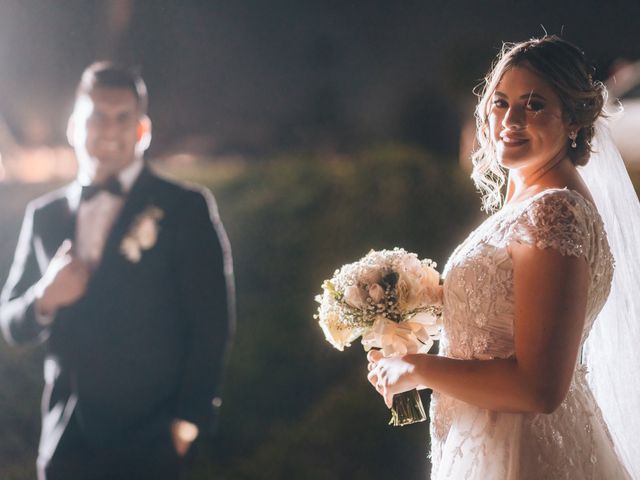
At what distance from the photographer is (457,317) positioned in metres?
1.54

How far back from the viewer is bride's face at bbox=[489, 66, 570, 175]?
149 cm

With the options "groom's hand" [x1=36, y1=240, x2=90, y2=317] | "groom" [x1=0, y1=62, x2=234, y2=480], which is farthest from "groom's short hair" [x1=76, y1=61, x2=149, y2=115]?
"groom's hand" [x1=36, y1=240, x2=90, y2=317]

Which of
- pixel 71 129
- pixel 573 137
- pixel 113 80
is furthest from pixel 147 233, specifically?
pixel 573 137

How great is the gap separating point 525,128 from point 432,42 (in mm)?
1581

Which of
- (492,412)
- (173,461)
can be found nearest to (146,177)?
(173,461)

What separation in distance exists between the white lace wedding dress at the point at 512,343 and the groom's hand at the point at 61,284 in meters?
1.38

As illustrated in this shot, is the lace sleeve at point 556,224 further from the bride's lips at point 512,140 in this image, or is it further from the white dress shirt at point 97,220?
the white dress shirt at point 97,220

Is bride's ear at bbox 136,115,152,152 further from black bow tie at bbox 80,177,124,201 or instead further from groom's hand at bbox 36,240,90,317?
groom's hand at bbox 36,240,90,317

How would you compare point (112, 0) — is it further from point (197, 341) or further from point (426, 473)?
point (426, 473)

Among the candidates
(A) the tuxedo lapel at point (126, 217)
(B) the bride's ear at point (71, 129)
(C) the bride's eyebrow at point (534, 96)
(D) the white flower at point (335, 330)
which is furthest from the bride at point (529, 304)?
(B) the bride's ear at point (71, 129)

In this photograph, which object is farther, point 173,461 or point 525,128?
point 173,461

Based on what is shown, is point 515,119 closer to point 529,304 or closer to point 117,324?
point 529,304

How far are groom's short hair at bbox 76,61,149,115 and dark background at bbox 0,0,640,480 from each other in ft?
0.13

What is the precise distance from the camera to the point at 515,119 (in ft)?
4.92
